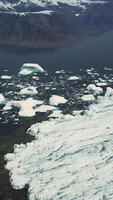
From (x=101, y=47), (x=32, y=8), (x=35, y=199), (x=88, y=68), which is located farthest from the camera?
(x=32, y=8)

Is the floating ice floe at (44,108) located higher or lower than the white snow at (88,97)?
higher

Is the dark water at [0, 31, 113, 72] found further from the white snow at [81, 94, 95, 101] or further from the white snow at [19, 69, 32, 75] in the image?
the white snow at [81, 94, 95, 101]

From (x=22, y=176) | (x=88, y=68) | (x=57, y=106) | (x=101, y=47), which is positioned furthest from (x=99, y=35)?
(x=22, y=176)

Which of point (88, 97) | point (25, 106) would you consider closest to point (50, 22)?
point (88, 97)

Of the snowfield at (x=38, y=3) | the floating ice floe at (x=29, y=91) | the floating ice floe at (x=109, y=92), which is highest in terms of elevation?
the floating ice floe at (x=109, y=92)

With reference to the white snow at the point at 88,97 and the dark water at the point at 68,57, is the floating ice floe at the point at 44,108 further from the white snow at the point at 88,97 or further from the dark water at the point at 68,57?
the dark water at the point at 68,57

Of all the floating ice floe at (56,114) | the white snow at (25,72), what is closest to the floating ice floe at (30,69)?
the white snow at (25,72)

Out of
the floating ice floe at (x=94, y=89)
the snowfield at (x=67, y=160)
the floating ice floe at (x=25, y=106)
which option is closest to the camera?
the snowfield at (x=67, y=160)

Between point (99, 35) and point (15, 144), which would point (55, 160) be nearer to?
point (15, 144)
